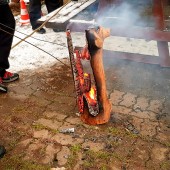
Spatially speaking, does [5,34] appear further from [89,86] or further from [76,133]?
[76,133]

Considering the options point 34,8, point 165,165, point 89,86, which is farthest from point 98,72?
point 34,8

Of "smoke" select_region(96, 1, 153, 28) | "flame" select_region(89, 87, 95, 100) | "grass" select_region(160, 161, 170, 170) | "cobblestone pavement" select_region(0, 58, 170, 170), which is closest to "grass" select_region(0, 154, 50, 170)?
"cobblestone pavement" select_region(0, 58, 170, 170)

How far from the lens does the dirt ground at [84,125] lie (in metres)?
3.08

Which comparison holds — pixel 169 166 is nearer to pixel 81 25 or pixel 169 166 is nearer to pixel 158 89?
pixel 158 89

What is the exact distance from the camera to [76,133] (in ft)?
11.5

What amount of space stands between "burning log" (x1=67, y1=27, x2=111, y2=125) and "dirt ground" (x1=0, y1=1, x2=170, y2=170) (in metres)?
0.15

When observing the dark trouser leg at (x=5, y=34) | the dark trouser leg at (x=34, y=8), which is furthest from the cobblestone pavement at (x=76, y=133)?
the dark trouser leg at (x=34, y=8)

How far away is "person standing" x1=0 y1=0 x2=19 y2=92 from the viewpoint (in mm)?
4453

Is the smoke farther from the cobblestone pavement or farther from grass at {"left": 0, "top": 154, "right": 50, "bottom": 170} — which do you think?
grass at {"left": 0, "top": 154, "right": 50, "bottom": 170}

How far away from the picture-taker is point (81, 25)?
466 centimetres

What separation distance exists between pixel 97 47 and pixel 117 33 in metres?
1.44

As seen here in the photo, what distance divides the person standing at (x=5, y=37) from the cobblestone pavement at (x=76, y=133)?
11.9 inches

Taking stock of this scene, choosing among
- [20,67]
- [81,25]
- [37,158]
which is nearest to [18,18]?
[20,67]

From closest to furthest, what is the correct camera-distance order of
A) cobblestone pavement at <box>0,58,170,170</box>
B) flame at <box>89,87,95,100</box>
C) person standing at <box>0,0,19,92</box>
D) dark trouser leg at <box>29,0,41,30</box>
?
cobblestone pavement at <box>0,58,170,170</box>
flame at <box>89,87,95,100</box>
person standing at <box>0,0,19,92</box>
dark trouser leg at <box>29,0,41,30</box>
